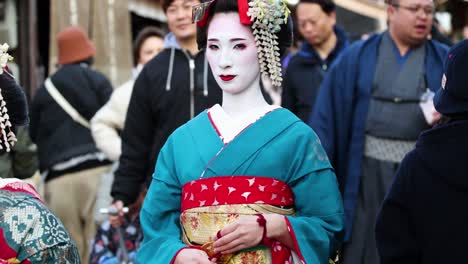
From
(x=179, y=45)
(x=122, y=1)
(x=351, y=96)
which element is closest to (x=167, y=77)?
(x=179, y=45)

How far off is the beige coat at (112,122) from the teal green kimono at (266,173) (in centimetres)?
316

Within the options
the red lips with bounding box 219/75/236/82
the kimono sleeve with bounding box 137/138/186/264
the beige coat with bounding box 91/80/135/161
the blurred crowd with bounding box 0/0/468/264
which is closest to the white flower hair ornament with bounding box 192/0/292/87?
the red lips with bounding box 219/75/236/82

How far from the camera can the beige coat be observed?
736 cm

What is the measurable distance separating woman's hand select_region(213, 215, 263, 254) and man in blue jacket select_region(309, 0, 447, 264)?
1955mm

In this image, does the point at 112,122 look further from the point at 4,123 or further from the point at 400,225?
the point at 400,225

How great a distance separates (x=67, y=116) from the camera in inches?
326

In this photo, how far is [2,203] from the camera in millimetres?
3461

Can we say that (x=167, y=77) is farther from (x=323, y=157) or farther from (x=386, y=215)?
(x=386, y=215)

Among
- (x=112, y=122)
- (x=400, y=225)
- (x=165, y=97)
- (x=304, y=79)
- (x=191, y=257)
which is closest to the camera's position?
(x=400, y=225)

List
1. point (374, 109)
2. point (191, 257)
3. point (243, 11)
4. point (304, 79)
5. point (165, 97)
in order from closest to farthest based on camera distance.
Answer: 1. point (191, 257)
2. point (243, 11)
3. point (165, 97)
4. point (374, 109)
5. point (304, 79)

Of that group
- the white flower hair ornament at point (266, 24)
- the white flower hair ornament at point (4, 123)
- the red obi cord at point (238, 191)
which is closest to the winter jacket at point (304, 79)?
the white flower hair ornament at point (266, 24)

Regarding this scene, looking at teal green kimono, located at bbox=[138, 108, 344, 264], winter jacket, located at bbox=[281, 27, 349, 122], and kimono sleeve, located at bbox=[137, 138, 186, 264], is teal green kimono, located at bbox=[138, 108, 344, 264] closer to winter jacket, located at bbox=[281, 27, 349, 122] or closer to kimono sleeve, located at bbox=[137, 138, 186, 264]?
kimono sleeve, located at bbox=[137, 138, 186, 264]

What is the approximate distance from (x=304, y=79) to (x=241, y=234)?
12.7 ft

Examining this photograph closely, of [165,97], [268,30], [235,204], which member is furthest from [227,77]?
[165,97]
